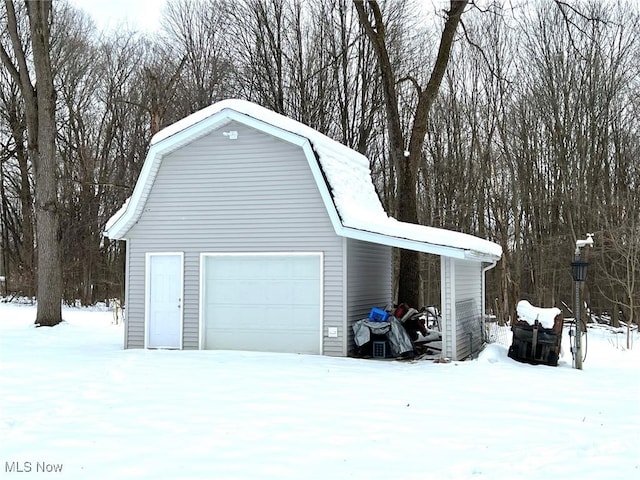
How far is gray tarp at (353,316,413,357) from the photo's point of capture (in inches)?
452

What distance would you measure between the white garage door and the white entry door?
0.57 meters

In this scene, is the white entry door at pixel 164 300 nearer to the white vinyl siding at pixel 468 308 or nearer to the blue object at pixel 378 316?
the blue object at pixel 378 316

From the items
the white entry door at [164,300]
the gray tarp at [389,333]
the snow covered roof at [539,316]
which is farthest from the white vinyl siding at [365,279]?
the white entry door at [164,300]

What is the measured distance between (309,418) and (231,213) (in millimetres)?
6034

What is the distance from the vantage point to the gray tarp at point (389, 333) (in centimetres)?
1147

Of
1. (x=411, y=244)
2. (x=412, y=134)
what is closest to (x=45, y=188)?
(x=412, y=134)

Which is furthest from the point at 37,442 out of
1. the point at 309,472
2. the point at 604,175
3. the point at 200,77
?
the point at 200,77

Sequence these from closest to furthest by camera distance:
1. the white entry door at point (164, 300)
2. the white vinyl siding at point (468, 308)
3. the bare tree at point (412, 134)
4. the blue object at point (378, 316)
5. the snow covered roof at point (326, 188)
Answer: the snow covered roof at point (326, 188), the blue object at point (378, 316), the white vinyl siding at point (468, 308), the white entry door at point (164, 300), the bare tree at point (412, 134)

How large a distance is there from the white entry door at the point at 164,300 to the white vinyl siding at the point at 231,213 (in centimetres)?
A: 16

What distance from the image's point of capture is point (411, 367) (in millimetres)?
10617

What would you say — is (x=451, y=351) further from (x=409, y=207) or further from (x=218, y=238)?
(x=409, y=207)

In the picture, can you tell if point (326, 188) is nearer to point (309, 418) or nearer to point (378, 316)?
point (378, 316)

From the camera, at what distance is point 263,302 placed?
12.0 m

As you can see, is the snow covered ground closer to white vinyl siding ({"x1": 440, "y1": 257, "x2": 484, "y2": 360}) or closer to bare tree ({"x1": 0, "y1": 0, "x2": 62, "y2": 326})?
white vinyl siding ({"x1": 440, "y1": 257, "x2": 484, "y2": 360})
